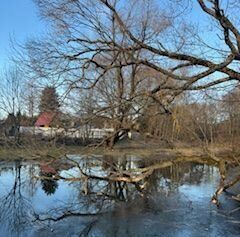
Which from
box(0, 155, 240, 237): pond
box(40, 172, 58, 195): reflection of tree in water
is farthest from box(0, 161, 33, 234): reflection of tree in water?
box(40, 172, 58, 195): reflection of tree in water

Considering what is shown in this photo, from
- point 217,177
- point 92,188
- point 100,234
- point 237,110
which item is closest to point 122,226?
point 100,234

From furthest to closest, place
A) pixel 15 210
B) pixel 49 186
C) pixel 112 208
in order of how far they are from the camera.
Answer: pixel 49 186 < pixel 112 208 < pixel 15 210

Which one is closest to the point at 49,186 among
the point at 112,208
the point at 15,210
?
the point at 15,210

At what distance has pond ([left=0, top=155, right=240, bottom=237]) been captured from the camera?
10.8m

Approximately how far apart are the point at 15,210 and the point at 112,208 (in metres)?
2.80

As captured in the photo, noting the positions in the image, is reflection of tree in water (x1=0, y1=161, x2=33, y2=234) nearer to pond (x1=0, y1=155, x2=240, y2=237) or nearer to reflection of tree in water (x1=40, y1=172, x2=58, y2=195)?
pond (x1=0, y1=155, x2=240, y2=237)

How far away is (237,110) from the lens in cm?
1852

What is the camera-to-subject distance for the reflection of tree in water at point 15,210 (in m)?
11.3

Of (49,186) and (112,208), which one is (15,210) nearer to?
(112,208)

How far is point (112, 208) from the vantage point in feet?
44.7

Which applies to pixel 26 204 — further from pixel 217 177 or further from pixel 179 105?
pixel 217 177

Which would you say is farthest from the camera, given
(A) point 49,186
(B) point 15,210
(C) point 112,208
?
(A) point 49,186

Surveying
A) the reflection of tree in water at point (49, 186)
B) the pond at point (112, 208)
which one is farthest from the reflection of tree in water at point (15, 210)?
the reflection of tree in water at point (49, 186)

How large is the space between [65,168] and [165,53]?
529 inches
